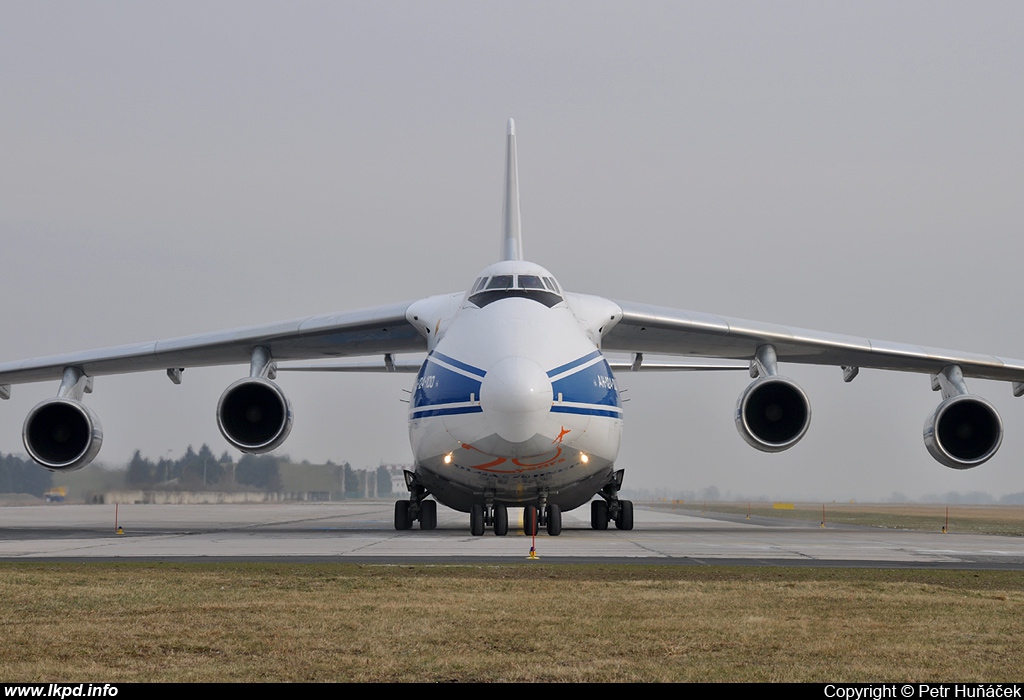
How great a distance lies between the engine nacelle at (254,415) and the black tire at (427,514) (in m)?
2.51

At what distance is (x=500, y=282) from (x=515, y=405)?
2.96 metres

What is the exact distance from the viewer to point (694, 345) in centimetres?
1909

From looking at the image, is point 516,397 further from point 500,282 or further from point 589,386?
point 500,282

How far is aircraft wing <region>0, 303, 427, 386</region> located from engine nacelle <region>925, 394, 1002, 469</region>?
811 cm

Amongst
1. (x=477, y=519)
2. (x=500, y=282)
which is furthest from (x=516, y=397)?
(x=500, y=282)

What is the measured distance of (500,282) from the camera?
15695 mm

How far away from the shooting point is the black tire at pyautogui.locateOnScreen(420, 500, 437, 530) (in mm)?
17938

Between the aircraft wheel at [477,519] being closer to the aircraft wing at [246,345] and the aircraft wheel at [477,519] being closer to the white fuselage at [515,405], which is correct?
the white fuselage at [515,405]

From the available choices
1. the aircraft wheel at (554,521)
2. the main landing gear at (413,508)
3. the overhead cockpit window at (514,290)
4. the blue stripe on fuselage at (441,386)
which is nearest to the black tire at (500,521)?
the aircraft wheel at (554,521)

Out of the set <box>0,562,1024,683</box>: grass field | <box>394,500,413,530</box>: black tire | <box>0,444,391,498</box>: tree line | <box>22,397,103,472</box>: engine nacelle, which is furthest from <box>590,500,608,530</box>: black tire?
<box>0,444,391,498</box>: tree line

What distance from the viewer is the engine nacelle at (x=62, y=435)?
17.0 metres

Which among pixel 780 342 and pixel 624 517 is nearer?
pixel 780 342

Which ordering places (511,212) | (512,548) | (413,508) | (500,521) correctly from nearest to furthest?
(512,548) < (500,521) < (413,508) < (511,212)
